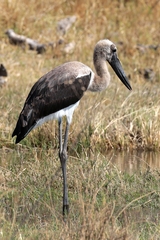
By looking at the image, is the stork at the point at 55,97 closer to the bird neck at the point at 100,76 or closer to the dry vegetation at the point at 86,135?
the bird neck at the point at 100,76

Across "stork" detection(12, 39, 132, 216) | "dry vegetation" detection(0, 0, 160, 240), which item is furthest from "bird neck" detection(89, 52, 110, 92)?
"dry vegetation" detection(0, 0, 160, 240)

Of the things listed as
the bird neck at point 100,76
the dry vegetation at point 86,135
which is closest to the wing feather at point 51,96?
the bird neck at point 100,76

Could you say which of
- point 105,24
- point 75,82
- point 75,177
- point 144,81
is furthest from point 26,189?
point 105,24

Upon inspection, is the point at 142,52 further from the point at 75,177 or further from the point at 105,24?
the point at 75,177

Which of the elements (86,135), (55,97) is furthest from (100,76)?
(86,135)

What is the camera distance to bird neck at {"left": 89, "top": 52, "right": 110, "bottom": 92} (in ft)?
20.6

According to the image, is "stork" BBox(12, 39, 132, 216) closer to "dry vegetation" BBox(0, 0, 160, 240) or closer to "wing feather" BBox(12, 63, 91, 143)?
"wing feather" BBox(12, 63, 91, 143)

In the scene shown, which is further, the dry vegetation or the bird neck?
the bird neck

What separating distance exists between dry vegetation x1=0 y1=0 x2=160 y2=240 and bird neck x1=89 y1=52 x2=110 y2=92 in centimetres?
54

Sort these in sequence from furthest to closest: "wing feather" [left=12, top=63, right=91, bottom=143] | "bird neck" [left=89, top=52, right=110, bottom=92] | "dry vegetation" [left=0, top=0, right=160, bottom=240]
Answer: "bird neck" [left=89, top=52, right=110, bottom=92] < "wing feather" [left=12, top=63, right=91, bottom=143] < "dry vegetation" [left=0, top=0, right=160, bottom=240]

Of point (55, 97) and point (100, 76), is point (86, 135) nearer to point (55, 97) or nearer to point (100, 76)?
point (100, 76)

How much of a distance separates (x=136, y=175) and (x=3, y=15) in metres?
5.55

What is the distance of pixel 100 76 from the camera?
637 centimetres

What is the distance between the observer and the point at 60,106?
6051 mm
